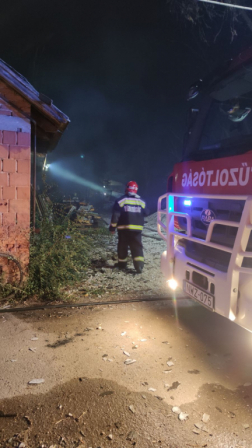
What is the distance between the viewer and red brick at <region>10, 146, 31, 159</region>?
15.3ft

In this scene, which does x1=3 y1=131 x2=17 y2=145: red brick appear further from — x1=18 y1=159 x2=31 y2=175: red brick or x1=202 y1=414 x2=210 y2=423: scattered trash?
x1=202 y1=414 x2=210 y2=423: scattered trash

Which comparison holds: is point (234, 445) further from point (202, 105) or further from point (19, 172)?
point (19, 172)

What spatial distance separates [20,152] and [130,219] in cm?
249

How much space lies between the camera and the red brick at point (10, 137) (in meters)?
4.61

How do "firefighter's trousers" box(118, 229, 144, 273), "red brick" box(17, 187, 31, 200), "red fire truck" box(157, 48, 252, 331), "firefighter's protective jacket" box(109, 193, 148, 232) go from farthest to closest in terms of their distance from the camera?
"firefighter's trousers" box(118, 229, 144, 273) → "firefighter's protective jacket" box(109, 193, 148, 232) → "red brick" box(17, 187, 31, 200) → "red fire truck" box(157, 48, 252, 331)

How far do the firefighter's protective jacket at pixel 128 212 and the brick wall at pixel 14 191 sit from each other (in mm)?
1925

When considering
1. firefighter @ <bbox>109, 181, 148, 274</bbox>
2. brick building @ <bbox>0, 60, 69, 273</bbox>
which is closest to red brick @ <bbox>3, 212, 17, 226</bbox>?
brick building @ <bbox>0, 60, 69, 273</bbox>

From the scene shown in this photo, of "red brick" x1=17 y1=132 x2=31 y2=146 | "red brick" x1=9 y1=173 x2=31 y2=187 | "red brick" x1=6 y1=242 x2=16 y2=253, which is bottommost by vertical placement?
"red brick" x1=6 y1=242 x2=16 y2=253

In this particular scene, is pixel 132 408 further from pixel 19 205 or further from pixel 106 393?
pixel 19 205

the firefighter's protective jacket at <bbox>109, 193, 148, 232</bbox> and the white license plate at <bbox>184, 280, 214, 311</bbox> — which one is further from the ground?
the firefighter's protective jacket at <bbox>109, 193, 148, 232</bbox>

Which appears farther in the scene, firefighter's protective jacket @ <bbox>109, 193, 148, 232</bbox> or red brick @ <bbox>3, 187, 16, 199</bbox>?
firefighter's protective jacket @ <bbox>109, 193, 148, 232</bbox>

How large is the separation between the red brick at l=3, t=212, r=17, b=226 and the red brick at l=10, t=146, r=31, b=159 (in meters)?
0.91

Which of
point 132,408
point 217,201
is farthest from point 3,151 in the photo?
point 132,408

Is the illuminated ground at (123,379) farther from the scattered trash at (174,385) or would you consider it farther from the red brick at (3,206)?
the red brick at (3,206)
